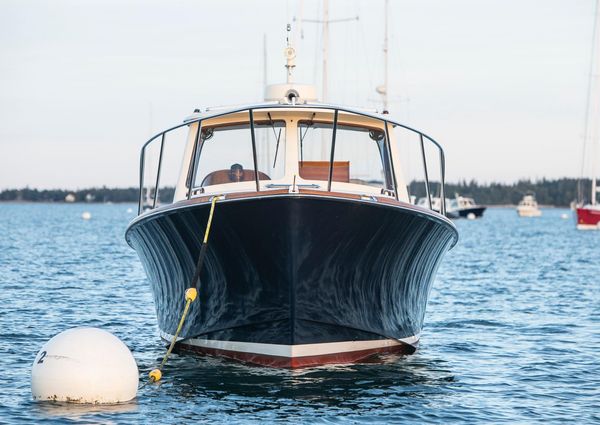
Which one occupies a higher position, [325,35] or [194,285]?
[325,35]

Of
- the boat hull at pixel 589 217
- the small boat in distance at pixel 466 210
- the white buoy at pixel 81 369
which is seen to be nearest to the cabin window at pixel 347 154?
the white buoy at pixel 81 369

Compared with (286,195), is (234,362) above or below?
below

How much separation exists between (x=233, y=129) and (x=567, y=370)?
17.5 feet

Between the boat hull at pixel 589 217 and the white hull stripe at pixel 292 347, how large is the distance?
5396cm

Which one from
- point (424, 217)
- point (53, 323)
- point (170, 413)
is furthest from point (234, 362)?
point (53, 323)

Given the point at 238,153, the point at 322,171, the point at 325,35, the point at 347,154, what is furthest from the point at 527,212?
the point at 322,171

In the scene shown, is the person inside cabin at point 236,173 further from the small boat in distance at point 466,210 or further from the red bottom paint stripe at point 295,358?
the small boat in distance at point 466,210

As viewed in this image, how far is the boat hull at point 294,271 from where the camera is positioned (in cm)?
1143

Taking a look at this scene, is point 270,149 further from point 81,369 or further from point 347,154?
point 81,369

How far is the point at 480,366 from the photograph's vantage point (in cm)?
1386

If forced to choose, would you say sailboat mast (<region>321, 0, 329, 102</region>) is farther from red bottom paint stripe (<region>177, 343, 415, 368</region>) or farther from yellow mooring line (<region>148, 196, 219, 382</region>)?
yellow mooring line (<region>148, 196, 219, 382</region>)

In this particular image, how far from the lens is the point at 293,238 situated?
1138cm

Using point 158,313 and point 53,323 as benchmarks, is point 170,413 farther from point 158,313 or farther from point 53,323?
point 53,323

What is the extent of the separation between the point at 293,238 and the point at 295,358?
4.83 feet
